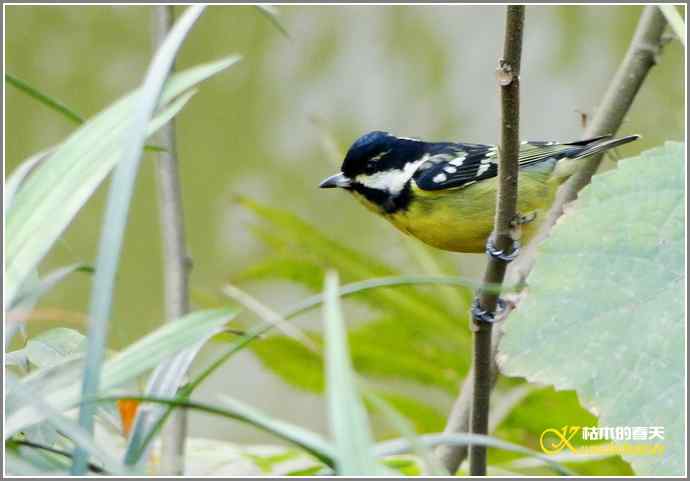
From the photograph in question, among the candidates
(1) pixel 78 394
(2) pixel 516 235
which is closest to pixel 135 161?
(1) pixel 78 394

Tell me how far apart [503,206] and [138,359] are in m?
0.65

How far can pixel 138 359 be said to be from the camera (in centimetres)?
88

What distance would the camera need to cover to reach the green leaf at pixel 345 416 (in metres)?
0.75

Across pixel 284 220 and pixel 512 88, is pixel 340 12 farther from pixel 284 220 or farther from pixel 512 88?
pixel 512 88

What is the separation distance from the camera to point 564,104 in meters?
4.13

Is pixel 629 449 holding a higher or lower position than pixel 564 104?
lower

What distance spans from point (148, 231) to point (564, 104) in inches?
70.3

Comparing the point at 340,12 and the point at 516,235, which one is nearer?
the point at 516,235

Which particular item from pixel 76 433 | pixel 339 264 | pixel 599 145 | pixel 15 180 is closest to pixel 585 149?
pixel 599 145

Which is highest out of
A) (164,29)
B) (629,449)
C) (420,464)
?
(164,29)

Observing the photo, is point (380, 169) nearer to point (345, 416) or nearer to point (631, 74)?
point (631, 74)

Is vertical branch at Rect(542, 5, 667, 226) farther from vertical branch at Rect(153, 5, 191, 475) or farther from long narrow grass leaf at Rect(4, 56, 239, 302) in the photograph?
long narrow grass leaf at Rect(4, 56, 239, 302)

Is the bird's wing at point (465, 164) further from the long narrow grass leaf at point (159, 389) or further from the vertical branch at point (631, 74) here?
the long narrow grass leaf at point (159, 389)

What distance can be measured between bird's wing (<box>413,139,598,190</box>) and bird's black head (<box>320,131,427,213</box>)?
0.11ft
